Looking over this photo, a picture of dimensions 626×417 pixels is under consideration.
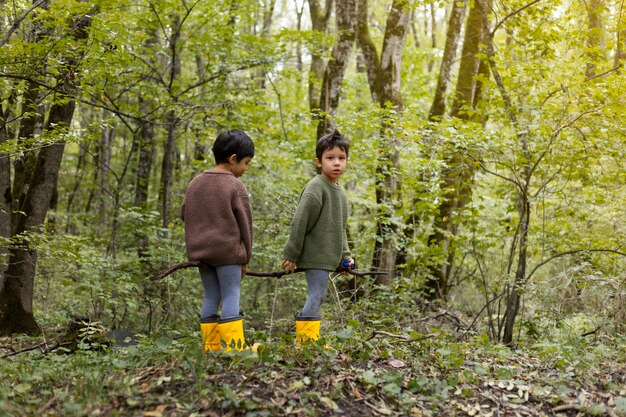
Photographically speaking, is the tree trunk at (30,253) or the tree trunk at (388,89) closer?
the tree trunk at (30,253)

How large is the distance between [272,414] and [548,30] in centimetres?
759

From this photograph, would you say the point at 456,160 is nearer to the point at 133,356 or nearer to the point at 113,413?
the point at 133,356

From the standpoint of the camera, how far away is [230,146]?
4469 mm

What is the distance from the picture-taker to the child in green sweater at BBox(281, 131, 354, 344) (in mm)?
4613

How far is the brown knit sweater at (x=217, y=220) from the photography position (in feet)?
14.1

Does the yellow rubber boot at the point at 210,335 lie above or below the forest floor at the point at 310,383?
above

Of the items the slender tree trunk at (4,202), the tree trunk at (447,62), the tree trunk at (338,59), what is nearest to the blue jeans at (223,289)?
the slender tree trunk at (4,202)

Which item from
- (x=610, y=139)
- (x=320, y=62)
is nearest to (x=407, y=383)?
(x=610, y=139)

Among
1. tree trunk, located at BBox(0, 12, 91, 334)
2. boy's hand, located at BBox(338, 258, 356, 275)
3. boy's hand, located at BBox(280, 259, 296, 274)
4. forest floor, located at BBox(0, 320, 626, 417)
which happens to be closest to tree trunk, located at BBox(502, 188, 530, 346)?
forest floor, located at BBox(0, 320, 626, 417)

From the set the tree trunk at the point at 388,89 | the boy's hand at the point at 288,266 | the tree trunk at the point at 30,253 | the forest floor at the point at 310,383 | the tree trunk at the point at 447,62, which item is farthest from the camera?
the tree trunk at the point at 447,62

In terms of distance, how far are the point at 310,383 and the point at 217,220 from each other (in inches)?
57.4

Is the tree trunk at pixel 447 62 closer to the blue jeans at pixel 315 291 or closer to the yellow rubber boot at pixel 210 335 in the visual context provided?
the blue jeans at pixel 315 291

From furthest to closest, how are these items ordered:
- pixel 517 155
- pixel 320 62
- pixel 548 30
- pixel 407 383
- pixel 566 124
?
pixel 320 62
pixel 548 30
pixel 517 155
pixel 566 124
pixel 407 383

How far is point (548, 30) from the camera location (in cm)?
844
